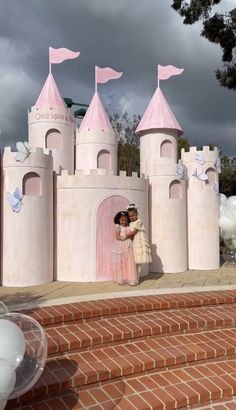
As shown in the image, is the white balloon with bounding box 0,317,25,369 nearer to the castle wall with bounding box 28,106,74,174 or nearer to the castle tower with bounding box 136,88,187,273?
the castle tower with bounding box 136,88,187,273

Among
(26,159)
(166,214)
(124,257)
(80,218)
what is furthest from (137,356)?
(166,214)

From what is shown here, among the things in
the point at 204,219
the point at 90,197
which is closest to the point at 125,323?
the point at 90,197

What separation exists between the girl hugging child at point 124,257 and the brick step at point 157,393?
4.70m

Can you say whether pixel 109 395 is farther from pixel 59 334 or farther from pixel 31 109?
pixel 31 109

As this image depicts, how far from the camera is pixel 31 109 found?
12781 mm

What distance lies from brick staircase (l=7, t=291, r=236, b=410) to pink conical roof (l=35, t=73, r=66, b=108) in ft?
27.9

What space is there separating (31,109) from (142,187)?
4.73 m

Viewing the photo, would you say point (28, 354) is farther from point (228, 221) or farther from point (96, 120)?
point (96, 120)

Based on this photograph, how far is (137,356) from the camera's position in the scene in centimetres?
454

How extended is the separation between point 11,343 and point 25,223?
713 centimetres

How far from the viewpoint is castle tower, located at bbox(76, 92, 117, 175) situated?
1277 cm

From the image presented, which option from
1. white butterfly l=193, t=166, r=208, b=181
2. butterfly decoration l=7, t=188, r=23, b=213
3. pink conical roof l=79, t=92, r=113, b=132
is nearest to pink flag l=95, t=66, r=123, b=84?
pink conical roof l=79, t=92, r=113, b=132

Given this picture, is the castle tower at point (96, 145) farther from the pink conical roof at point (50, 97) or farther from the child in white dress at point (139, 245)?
the child in white dress at point (139, 245)

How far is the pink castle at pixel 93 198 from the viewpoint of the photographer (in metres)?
9.88
